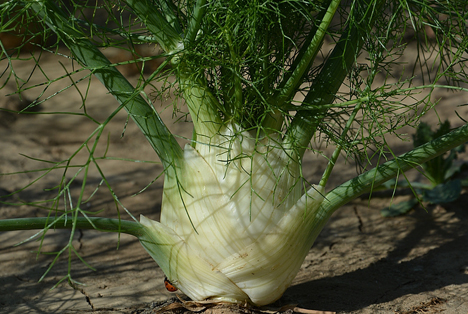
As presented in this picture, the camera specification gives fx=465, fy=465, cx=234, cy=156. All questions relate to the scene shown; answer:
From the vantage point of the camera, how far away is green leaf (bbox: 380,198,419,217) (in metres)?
2.41

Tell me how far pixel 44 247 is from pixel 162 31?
53.5 inches

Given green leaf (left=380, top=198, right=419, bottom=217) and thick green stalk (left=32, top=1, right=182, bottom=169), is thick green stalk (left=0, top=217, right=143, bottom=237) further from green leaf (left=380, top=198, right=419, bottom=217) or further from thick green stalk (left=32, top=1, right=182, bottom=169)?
green leaf (left=380, top=198, right=419, bottom=217)

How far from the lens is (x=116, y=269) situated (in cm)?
196

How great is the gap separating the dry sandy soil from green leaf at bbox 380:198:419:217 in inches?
1.2

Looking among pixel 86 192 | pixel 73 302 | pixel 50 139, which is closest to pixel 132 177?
pixel 86 192

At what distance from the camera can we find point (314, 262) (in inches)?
77.5

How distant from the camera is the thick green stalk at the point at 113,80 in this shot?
1.19 metres

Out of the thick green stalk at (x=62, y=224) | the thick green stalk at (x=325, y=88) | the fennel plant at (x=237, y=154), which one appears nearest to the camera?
the thick green stalk at (x=62, y=224)

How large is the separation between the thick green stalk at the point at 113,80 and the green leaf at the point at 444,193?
1.54 m

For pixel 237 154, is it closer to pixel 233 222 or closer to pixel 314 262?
pixel 233 222

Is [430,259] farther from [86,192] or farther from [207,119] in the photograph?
[86,192]

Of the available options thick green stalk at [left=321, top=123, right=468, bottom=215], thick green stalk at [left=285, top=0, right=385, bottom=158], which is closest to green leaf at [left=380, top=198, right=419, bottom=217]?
thick green stalk at [left=321, top=123, right=468, bottom=215]

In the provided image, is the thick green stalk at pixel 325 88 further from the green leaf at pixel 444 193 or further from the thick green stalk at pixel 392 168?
the green leaf at pixel 444 193

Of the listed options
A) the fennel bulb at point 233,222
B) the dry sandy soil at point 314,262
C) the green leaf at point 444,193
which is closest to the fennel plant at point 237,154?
the fennel bulb at point 233,222
